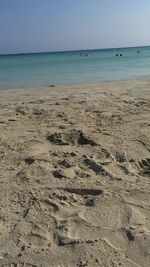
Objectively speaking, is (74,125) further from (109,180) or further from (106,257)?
(106,257)

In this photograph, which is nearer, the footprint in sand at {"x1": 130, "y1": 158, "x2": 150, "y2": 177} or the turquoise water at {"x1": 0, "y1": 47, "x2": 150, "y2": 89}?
the footprint in sand at {"x1": 130, "y1": 158, "x2": 150, "y2": 177}

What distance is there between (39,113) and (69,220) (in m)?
4.07

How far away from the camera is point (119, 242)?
2.58 meters

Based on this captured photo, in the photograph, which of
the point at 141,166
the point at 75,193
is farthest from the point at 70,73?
the point at 75,193

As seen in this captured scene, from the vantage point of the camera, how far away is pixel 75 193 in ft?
10.9

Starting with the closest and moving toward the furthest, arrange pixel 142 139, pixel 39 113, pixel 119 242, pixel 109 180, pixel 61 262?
pixel 61 262 → pixel 119 242 → pixel 109 180 → pixel 142 139 → pixel 39 113

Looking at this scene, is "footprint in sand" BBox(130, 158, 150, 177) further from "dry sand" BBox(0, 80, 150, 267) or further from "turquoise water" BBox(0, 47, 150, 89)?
"turquoise water" BBox(0, 47, 150, 89)

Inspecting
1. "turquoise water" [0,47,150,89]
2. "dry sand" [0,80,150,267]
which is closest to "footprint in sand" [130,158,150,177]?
"dry sand" [0,80,150,267]

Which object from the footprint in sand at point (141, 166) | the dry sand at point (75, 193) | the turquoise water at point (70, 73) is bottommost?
the turquoise water at point (70, 73)

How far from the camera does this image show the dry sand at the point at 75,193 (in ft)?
8.18

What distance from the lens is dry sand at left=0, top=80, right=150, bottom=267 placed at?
8.18 ft

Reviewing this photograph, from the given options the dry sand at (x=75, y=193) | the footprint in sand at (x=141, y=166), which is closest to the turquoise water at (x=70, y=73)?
the dry sand at (x=75, y=193)

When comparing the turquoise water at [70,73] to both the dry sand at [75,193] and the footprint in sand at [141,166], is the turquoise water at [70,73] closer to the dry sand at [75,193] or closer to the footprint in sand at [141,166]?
the dry sand at [75,193]

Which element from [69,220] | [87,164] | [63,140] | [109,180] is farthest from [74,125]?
[69,220]
